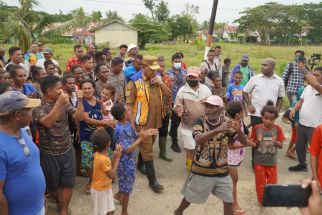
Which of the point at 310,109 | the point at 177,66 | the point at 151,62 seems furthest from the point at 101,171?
the point at 177,66

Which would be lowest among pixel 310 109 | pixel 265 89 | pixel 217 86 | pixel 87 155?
pixel 87 155

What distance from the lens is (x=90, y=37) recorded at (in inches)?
2184

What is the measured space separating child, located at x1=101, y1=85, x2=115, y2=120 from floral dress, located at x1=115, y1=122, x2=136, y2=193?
0.55 meters

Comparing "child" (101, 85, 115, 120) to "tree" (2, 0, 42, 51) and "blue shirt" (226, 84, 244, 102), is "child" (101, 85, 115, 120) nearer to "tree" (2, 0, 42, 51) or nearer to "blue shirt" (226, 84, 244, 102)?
"blue shirt" (226, 84, 244, 102)

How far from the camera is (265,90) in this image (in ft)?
19.4

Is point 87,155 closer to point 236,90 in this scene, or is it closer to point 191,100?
point 191,100

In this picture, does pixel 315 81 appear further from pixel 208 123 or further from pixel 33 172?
pixel 33 172

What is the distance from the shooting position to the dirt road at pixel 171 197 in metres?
4.63

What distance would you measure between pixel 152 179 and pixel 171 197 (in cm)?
38

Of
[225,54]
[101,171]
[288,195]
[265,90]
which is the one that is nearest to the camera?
[288,195]

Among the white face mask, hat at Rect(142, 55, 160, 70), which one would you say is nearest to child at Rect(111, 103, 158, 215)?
hat at Rect(142, 55, 160, 70)

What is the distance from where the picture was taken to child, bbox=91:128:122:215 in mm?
3725

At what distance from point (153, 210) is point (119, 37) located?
4161 centimetres

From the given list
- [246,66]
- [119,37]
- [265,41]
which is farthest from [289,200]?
[265,41]
